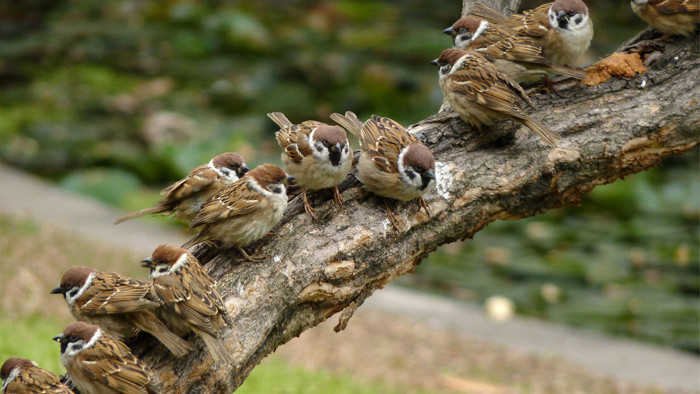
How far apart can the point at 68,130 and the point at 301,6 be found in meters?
4.58

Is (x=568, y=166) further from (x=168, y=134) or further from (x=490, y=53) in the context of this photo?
(x=168, y=134)

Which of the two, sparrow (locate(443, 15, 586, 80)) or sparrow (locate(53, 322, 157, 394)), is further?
sparrow (locate(443, 15, 586, 80))

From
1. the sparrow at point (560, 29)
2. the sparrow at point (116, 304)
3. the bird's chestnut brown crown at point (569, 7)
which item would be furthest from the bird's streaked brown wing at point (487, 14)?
the sparrow at point (116, 304)

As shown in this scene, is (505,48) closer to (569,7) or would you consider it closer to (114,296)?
(569,7)

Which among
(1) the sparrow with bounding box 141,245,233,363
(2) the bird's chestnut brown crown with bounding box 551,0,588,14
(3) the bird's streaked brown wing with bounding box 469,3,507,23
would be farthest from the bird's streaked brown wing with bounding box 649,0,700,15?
(1) the sparrow with bounding box 141,245,233,363

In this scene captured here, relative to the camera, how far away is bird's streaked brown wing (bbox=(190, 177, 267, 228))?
348 cm

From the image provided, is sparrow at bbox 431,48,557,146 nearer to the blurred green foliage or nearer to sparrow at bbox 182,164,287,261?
sparrow at bbox 182,164,287,261

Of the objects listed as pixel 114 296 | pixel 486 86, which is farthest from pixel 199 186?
pixel 486 86

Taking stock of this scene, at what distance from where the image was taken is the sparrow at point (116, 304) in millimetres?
3129

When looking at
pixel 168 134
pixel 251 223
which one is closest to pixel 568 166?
pixel 251 223

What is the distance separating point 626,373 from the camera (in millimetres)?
6742

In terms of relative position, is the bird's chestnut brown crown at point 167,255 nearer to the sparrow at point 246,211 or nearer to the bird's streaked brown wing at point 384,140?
the sparrow at point 246,211

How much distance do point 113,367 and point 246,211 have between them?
834mm

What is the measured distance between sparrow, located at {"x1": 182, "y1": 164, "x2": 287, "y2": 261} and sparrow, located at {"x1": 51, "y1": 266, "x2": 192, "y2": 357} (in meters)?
0.40
